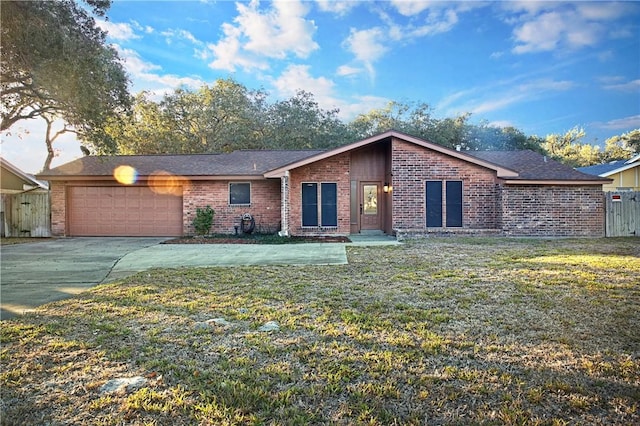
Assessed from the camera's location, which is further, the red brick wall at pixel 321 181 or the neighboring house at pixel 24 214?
the neighboring house at pixel 24 214

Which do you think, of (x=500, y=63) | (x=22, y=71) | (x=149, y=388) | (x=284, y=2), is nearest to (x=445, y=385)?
(x=149, y=388)

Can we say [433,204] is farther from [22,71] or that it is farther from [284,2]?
[22,71]

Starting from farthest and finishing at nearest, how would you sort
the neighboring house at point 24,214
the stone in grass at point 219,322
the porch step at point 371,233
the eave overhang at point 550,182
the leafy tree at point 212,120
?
the leafy tree at point 212,120, the neighboring house at point 24,214, the porch step at point 371,233, the eave overhang at point 550,182, the stone in grass at point 219,322

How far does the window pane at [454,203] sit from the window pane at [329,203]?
4.14 meters

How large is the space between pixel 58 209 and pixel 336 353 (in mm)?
15801

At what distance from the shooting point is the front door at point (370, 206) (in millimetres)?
14531

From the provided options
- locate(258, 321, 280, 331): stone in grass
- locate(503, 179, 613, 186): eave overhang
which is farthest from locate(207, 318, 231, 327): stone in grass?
locate(503, 179, 613, 186): eave overhang

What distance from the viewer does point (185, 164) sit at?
15852 millimetres

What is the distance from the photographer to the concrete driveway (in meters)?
5.77

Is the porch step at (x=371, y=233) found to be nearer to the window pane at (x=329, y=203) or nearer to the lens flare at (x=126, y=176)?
the window pane at (x=329, y=203)

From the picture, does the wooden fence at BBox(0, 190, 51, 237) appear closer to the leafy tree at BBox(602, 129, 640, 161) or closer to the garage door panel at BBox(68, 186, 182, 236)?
the garage door panel at BBox(68, 186, 182, 236)

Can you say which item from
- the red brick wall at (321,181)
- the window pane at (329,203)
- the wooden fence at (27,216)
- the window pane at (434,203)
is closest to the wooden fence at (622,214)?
the window pane at (434,203)

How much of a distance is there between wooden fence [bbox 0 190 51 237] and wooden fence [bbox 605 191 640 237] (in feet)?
71.4

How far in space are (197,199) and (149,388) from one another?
1275 centimetres
